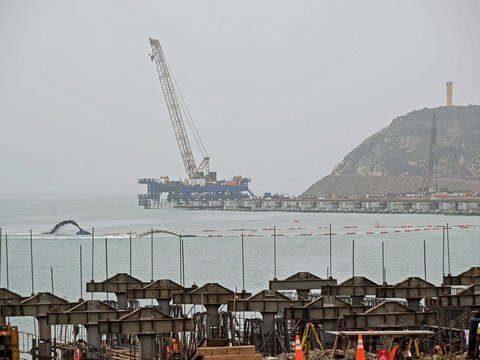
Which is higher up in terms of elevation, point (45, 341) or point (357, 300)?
point (357, 300)

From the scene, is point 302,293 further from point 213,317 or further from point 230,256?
point 230,256

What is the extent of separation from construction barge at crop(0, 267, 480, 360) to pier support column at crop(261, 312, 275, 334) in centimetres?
2

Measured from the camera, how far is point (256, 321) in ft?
113

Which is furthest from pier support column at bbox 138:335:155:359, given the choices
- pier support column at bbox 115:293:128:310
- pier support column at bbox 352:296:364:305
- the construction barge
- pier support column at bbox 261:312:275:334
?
pier support column at bbox 115:293:128:310

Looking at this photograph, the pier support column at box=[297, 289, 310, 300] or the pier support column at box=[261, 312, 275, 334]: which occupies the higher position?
the pier support column at box=[297, 289, 310, 300]

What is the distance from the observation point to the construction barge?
29.3 meters

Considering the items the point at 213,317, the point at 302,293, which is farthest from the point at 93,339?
the point at 302,293

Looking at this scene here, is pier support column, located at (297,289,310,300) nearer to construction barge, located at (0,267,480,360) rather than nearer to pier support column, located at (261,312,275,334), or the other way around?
construction barge, located at (0,267,480,360)

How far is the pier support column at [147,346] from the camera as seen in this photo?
29469 millimetres

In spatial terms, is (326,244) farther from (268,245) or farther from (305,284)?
(305,284)

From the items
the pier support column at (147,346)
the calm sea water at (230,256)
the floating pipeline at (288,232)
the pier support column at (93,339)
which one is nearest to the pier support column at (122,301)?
the pier support column at (93,339)

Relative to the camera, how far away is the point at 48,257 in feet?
321

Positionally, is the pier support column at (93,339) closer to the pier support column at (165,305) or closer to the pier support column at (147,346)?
the pier support column at (147,346)

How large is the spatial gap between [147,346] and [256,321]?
5.52m
